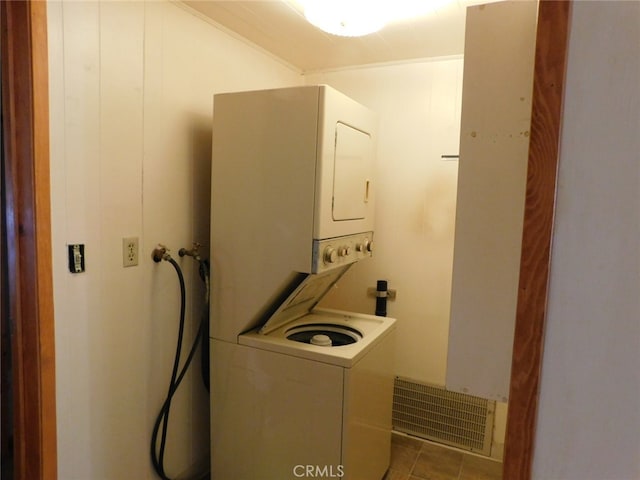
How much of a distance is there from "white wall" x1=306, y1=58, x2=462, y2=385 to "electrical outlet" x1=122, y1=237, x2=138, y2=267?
1.53 m

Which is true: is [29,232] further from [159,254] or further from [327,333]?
[327,333]

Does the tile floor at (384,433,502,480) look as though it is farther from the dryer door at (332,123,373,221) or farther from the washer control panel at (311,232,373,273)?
the dryer door at (332,123,373,221)

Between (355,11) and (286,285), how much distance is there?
4.10ft

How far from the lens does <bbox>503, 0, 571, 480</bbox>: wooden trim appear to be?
65 centimetres

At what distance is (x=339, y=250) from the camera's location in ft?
6.36

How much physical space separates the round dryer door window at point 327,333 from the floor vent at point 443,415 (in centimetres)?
84

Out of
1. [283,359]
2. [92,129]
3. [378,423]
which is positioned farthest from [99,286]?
[378,423]

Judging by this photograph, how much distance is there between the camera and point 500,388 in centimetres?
87

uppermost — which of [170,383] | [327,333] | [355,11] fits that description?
[355,11]

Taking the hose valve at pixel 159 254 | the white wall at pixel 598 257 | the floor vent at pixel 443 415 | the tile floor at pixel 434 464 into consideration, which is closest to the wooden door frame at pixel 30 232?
the hose valve at pixel 159 254

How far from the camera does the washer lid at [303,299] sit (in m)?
1.95

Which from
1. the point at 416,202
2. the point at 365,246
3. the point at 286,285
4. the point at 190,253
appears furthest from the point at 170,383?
the point at 416,202

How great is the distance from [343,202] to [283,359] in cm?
79

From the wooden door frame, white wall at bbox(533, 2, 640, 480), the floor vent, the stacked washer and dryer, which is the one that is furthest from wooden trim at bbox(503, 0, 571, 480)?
the floor vent
